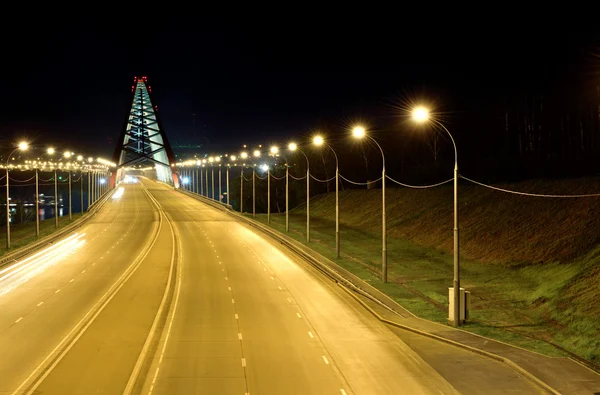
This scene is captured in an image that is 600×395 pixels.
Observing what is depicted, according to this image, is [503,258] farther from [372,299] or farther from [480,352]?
[480,352]

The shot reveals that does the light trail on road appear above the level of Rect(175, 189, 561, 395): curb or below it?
below

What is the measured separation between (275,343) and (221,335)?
2131mm

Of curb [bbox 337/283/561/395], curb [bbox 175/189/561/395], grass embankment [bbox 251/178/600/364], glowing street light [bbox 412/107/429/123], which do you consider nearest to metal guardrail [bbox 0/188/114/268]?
curb [bbox 175/189/561/395]

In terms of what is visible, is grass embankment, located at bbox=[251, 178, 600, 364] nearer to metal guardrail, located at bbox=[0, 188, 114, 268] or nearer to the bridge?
the bridge

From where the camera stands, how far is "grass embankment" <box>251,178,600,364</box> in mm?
24453

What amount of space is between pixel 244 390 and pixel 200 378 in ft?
5.16

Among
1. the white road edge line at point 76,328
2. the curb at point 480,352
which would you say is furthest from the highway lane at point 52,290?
the curb at point 480,352

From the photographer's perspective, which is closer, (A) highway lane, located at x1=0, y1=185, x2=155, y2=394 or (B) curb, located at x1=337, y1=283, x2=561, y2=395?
(B) curb, located at x1=337, y1=283, x2=561, y2=395

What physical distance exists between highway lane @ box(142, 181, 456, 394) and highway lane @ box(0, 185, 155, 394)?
3502mm

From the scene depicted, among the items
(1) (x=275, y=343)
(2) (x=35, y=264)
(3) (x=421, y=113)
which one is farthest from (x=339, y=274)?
(2) (x=35, y=264)

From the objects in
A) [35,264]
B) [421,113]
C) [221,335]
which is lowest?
[35,264]

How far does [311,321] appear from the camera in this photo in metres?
25.5

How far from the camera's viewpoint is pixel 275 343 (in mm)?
21750

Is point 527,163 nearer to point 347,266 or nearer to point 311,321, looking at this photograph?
point 347,266
